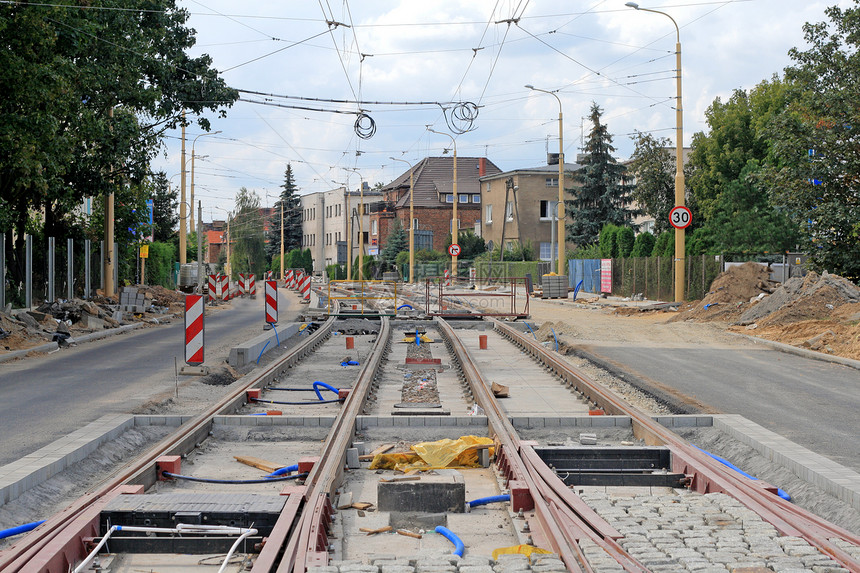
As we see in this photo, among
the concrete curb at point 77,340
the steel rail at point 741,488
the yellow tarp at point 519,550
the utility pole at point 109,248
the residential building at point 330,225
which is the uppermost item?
the residential building at point 330,225

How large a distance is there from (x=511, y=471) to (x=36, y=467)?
4.02 m

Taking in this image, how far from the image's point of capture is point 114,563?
557 centimetres

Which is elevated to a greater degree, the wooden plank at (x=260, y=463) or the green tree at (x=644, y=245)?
the green tree at (x=644, y=245)

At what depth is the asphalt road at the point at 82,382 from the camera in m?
10.1

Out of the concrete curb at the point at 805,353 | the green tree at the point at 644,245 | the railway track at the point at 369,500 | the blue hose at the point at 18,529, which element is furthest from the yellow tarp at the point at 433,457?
the green tree at the point at 644,245

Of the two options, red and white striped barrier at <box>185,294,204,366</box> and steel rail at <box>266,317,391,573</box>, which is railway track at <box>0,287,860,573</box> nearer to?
steel rail at <box>266,317,391,573</box>

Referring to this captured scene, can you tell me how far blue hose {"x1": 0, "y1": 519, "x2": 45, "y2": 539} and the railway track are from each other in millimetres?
339

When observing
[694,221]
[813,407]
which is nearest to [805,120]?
[813,407]

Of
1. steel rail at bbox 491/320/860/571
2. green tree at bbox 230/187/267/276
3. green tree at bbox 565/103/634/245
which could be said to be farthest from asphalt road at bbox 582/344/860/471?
green tree at bbox 230/187/267/276

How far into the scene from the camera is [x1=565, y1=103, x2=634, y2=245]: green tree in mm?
66312

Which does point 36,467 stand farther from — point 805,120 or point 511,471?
point 805,120

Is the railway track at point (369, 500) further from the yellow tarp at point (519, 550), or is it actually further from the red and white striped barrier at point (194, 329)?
the red and white striped barrier at point (194, 329)

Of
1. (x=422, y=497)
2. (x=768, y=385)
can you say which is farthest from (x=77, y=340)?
(x=422, y=497)

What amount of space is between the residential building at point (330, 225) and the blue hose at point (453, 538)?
96046 mm
